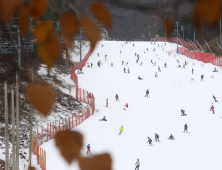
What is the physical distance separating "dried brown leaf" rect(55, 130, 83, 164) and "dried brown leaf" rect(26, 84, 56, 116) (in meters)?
0.11

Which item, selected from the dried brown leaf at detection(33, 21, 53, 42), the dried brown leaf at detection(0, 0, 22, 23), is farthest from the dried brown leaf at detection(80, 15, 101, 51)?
the dried brown leaf at detection(0, 0, 22, 23)

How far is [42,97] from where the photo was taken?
4.87 feet

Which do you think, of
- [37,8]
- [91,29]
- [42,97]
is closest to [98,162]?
[42,97]

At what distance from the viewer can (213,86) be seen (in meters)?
40.0

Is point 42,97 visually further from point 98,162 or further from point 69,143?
point 98,162

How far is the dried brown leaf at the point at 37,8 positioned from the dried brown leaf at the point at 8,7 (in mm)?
49

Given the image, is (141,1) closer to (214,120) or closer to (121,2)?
(121,2)

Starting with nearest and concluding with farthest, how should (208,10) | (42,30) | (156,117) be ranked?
(208,10)
(42,30)
(156,117)

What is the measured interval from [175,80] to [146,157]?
77.5 feet

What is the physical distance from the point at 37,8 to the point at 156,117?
1154 inches

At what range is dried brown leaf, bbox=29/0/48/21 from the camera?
148 centimetres

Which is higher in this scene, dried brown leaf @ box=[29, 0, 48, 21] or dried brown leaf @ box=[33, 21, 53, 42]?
dried brown leaf @ box=[29, 0, 48, 21]

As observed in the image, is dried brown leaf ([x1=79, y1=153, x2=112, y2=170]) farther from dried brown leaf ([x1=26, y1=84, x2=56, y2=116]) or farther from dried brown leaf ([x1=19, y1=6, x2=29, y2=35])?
dried brown leaf ([x1=19, y1=6, x2=29, y2=35])

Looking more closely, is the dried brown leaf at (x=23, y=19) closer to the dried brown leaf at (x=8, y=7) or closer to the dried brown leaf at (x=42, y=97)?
the dried brown leaf at (x=8, y=7)
